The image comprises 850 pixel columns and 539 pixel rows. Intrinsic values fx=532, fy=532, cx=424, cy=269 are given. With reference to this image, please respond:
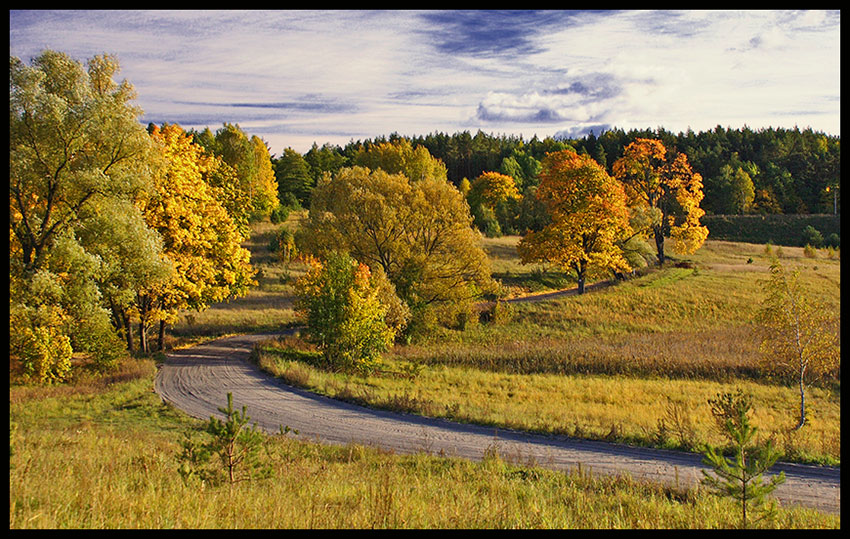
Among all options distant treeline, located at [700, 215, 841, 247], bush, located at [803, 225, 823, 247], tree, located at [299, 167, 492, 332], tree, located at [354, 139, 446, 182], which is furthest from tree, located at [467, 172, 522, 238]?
tree, located at [299, 167, 492, 332]

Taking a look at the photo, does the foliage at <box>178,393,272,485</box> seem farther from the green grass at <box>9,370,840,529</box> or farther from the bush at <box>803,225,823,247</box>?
the bush at <box>803,225,823,247</box>

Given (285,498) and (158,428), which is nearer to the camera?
(285,498)

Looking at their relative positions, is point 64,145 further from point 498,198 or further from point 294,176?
point 294,176

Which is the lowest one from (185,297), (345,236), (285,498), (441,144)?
(285,498)

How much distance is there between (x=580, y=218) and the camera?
132ft

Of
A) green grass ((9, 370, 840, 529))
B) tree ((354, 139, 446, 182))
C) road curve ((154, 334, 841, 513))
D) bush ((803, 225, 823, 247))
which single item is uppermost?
tree ((354, 139, 446, 182))

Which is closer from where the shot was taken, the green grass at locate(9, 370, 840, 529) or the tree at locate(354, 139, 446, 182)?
the green grass at locate(9, 370, 840, 529)

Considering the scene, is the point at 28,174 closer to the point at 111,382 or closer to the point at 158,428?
the point at 111,382

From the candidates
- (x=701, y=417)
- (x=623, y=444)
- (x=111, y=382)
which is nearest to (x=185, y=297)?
(x=111, y=382)

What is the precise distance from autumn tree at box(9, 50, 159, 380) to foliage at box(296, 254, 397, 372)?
7945 millimetres

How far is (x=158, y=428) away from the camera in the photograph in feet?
50.3

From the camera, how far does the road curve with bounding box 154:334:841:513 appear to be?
12.6 metres

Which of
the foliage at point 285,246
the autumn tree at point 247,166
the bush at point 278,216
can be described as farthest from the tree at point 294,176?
the foliage at point 285,246

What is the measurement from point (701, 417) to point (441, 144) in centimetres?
11872
